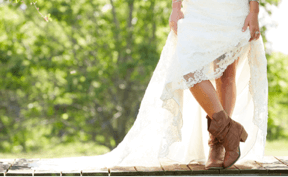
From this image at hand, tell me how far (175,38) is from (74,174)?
3.39 ft

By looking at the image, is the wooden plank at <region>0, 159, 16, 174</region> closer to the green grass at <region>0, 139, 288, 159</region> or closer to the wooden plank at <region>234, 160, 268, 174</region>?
the wooden plank at <region>234, 160, 268, 174</region>

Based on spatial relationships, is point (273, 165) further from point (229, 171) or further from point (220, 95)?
point (220, 95)

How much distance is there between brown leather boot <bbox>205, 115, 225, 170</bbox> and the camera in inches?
81.6

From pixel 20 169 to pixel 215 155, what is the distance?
1.20 m

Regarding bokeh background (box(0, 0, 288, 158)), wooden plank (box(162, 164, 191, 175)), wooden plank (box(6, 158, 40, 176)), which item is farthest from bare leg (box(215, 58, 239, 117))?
bokeh background (box(0, 0, 288, 158))

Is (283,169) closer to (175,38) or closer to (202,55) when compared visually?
(202,55)

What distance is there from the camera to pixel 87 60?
25.5ft

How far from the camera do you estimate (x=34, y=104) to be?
795 centimetres

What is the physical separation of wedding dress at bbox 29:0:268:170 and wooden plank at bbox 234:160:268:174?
7cm

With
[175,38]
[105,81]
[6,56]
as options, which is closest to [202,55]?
[175,38]

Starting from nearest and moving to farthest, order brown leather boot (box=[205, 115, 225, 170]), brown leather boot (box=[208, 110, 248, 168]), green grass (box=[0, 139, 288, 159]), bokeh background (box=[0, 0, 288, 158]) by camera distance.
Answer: brown leather boot (box=[208, 110, 248, 168]) < brown leather boot (box=[205, 115, 225, 170]) < bokeh background (box=[0, 0, 288, 158]) < green grass (box=[0, 139, 288, 159])

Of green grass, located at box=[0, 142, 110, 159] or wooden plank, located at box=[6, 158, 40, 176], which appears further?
green grass, located at box=[0, 142, 110, 159]

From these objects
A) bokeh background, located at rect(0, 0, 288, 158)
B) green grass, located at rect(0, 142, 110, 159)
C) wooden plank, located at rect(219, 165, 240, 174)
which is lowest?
wooden plank, located at rect(219, 165, 240, 174)

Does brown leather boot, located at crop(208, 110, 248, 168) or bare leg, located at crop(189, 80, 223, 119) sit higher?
bare leg, located at crop(189, 80, 223, 119)
